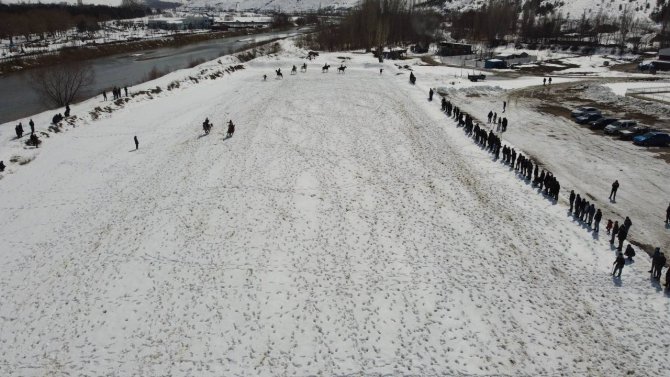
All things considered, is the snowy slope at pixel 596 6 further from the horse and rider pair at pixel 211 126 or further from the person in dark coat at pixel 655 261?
the person in dark coat at pixel 655 261

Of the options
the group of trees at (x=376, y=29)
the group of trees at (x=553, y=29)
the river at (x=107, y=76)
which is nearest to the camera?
the river at (x=107, y=76)

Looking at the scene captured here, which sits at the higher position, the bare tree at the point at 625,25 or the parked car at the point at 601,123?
the bare tree at the point at 625,25

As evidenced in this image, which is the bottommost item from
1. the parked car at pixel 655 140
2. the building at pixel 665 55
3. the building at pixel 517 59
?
the parked car at pixel 655 140

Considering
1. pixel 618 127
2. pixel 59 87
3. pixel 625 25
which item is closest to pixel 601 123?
pixel 618 127

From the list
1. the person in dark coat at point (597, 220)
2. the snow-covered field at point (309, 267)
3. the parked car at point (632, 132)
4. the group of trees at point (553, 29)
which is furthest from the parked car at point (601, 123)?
the group of trees at point (553, 29)

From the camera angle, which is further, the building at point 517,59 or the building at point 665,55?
the building at point 517,59

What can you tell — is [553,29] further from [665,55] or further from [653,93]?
[653,93]

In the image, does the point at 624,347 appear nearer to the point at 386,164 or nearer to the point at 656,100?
the point at 386,164

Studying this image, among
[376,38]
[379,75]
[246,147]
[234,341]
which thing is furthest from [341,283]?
[376,38]
